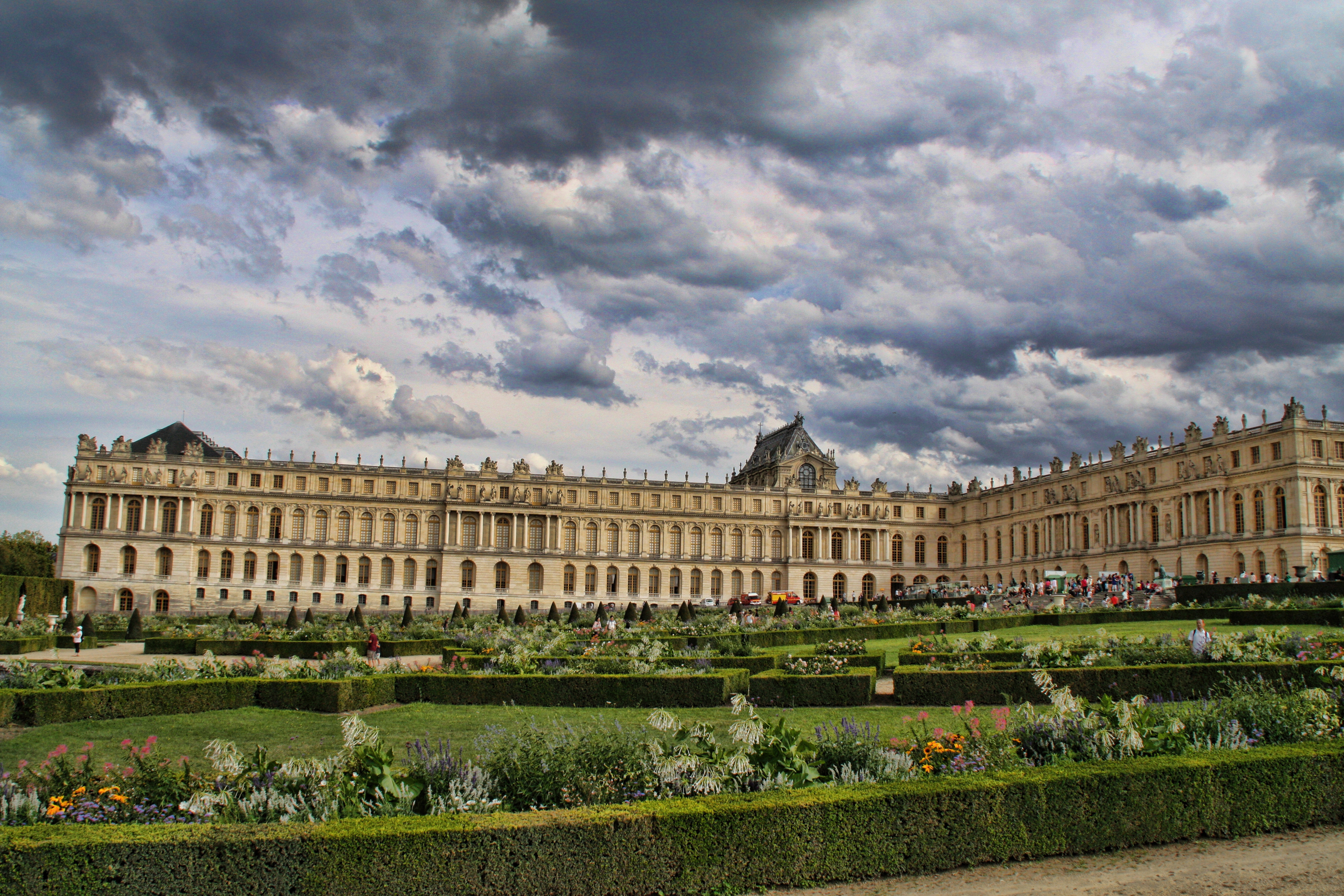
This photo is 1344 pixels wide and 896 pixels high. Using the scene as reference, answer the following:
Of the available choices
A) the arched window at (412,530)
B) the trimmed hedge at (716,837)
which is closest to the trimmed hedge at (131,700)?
the trimmed hedge at (716,837)

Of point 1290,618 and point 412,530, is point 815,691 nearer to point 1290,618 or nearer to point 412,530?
point 1290,618

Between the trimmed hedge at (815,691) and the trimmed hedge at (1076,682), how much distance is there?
591 millimetres

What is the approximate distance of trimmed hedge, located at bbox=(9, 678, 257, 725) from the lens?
14.5 metres

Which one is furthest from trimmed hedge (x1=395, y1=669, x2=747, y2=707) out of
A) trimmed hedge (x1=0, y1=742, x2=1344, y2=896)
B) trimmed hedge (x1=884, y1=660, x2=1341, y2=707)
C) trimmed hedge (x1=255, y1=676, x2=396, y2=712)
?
trimmed hedge (x1=0, y1=742, x2=1344, y2=896)

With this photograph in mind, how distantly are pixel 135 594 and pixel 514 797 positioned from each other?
67.2 metres

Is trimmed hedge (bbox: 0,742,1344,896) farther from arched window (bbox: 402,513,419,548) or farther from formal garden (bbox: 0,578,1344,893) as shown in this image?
arched window (bbox: 402,513,419,548)

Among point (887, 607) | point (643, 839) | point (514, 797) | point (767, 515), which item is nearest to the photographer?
point (643, 839)

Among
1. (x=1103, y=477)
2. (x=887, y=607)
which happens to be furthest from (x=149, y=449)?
(x=1103, y=477)

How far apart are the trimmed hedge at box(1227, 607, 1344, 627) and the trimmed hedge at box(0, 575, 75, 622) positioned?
145ft

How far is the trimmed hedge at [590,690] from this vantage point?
1662 centimetres

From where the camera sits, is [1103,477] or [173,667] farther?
[1103,477]

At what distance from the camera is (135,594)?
64.9 metres

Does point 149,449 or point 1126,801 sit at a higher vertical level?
point 149,449

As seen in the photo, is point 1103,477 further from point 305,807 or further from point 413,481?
point 305,807
